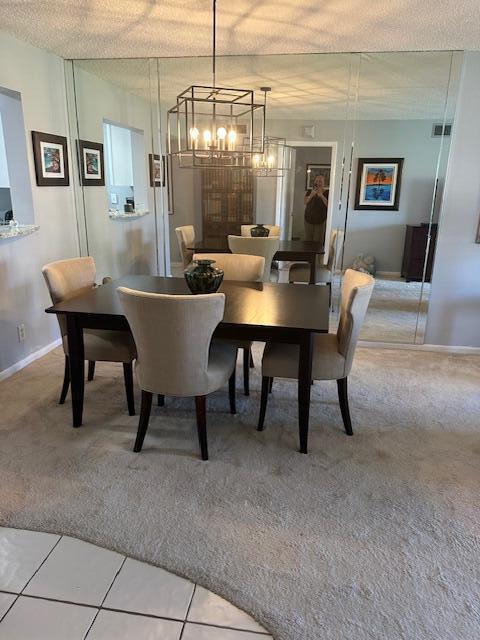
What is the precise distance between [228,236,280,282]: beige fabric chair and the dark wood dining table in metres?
0.98

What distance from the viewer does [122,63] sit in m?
3.81

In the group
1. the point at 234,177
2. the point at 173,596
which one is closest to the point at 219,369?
the point at 173,596

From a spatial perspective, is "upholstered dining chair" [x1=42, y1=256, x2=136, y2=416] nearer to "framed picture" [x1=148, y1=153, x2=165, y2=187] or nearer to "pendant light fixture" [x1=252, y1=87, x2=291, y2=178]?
"framed picture" [x1=148, y1=153, x2=165, y2=187]

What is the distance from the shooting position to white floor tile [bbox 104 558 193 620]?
1524mm

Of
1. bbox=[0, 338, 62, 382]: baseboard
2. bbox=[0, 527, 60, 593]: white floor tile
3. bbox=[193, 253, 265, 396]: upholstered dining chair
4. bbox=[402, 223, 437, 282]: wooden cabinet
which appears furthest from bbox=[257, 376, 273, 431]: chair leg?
bbox=[402, 223, 437, 282]: wooden cabinet

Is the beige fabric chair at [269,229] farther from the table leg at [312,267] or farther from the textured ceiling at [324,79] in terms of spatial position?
the textured ceiling at [324,79]

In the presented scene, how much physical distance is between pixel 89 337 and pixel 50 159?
188 cm

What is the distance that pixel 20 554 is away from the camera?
174cm

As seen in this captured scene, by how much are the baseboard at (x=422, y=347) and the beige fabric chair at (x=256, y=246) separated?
1.18m

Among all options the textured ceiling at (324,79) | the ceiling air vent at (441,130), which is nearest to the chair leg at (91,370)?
the textured ceiling at (324,79)

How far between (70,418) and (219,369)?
3.51ft

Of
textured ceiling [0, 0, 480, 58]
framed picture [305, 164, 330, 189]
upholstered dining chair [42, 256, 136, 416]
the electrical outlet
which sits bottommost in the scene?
the electrical outlet

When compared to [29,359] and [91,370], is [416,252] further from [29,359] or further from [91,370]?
[29,359]

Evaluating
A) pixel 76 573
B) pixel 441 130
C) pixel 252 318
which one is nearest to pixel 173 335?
pixel 252 318
